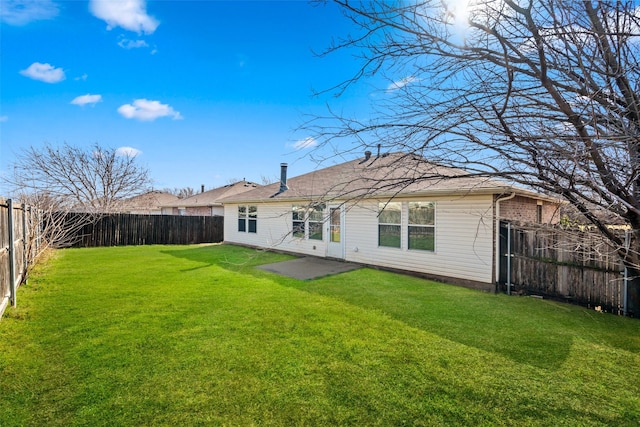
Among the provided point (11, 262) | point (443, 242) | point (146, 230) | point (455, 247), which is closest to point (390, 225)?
point (443, 242)

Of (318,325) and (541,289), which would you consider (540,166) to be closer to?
(318,325)

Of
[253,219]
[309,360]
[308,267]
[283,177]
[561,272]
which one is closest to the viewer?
[309,360]

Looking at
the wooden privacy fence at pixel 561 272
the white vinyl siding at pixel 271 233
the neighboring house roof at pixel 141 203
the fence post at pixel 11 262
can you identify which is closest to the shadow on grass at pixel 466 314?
the wooden privacy fence at pixel 561 272

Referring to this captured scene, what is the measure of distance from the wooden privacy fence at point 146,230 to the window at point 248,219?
3827mm

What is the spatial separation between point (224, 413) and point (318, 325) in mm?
2218

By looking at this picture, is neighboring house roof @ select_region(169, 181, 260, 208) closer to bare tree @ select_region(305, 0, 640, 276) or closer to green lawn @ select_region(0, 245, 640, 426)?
green lawn @ select_region(0, 245, 640, 426)

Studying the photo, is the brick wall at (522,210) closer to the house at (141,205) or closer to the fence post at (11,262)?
the fence post at (11,262)

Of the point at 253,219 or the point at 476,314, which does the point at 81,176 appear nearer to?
the point at 253,219

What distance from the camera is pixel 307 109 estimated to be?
10.4 feet

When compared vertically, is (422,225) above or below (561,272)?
above

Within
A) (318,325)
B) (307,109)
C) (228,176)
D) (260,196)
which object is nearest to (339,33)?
(307,109)

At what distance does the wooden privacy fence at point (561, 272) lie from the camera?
18.5 feet

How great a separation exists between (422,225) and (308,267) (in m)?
3.72

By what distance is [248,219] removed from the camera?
1544 centimetres
